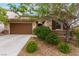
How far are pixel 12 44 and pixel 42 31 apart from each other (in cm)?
63

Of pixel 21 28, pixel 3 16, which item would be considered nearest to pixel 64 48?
pixel 21 28

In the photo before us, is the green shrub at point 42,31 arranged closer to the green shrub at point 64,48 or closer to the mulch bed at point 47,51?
the mulch bed at point 47,51

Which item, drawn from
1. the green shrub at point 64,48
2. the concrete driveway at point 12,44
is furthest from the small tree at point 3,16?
the green shrub at point 64,48

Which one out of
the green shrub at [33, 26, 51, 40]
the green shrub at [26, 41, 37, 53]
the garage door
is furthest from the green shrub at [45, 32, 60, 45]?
the garage door

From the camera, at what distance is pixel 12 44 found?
537cm

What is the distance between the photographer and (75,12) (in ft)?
17.3

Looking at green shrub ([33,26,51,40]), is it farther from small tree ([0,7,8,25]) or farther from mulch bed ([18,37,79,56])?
small tree ([0,7,8,25])

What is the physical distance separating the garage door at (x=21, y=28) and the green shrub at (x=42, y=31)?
0.12m

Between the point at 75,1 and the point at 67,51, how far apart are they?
950 mm

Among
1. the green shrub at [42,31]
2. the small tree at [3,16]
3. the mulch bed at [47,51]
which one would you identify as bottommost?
the mulch bed at [47,51]

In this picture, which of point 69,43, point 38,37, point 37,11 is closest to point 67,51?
point 69,43

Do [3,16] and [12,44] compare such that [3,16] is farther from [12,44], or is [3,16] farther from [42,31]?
[42,31]

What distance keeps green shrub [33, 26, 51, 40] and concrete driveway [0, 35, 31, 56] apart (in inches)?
6.9

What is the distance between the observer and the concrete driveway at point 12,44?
531cm
